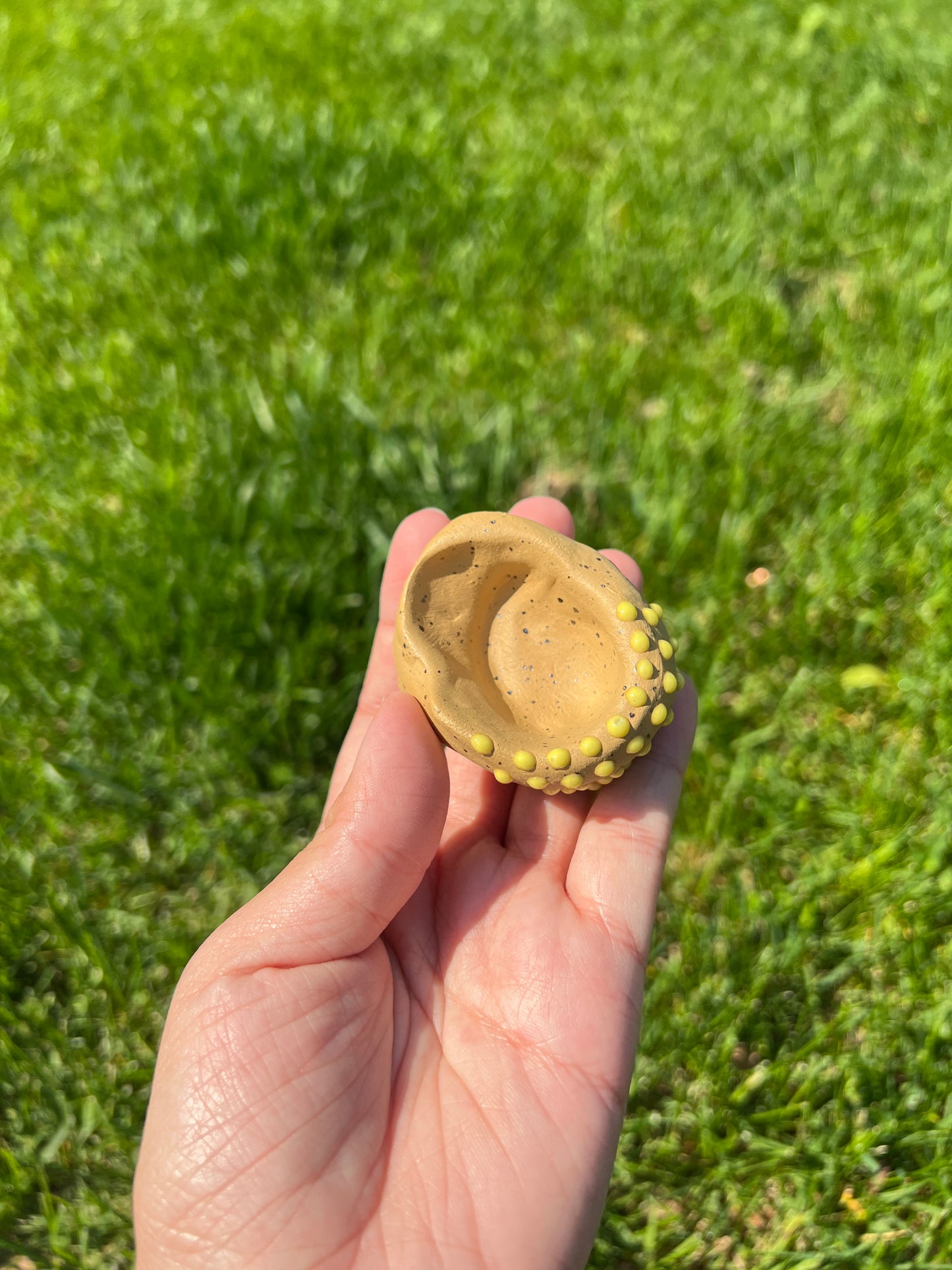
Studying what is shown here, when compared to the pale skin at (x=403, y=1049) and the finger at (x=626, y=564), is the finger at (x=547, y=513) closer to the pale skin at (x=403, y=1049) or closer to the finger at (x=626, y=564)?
the finger at (x=626, y=564)

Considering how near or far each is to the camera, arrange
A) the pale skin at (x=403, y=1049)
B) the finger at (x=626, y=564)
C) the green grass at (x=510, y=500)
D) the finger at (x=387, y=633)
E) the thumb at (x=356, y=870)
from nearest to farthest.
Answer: the pale skin at (x=403, y=1049) → the thumb at (x=356, y=870) → the green grass at (x=510, y=500) → the finger at (x=387, y=633) → the finger at (x=626, y=564)

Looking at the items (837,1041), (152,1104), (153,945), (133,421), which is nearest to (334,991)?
(152,1104)

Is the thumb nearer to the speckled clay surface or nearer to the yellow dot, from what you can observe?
the speckled clay surface

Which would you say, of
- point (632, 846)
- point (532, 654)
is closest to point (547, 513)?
point (532, 654)

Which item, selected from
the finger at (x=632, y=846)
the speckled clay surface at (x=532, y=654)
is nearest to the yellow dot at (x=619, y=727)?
the speckled clay surface at (x=532, y=654)

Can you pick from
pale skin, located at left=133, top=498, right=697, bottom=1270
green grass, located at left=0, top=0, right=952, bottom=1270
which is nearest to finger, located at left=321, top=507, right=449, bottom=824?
green grass, located at left=0, top=0, right=952, bottom=1270

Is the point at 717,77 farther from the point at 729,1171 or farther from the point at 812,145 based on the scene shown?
the point at 729,1171
